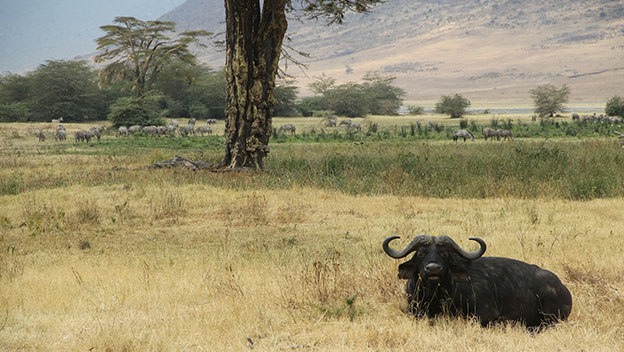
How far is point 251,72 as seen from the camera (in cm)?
1589

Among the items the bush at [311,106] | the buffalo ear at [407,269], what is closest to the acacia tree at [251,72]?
the buffalo ear at [407,269]

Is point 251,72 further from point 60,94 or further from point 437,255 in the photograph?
point 60,94

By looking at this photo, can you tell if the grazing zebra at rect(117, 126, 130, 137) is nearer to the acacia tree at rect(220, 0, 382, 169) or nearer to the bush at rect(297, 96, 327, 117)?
the acacia tree at rect(220, 0, 382, 169)

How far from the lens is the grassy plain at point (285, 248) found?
508 centimetres

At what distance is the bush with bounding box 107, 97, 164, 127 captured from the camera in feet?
128

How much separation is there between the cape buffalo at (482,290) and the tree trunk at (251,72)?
11.1 metres

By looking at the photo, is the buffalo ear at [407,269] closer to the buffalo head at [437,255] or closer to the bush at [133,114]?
the buffalo head at [437,255]

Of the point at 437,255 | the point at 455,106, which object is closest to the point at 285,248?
the point at 437,255

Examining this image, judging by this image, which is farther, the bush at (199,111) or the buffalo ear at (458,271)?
the bush at (199,111)

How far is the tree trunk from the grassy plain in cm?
119

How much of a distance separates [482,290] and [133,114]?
37.2m

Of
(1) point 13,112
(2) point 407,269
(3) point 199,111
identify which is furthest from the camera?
(3) point 199,111

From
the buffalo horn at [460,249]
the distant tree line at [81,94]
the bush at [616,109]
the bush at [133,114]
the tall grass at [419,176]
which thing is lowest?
the tall grass at [419,176]

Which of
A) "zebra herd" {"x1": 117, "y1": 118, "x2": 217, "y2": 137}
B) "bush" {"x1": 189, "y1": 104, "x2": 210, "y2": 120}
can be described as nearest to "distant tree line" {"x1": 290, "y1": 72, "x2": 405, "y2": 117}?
"bush" {"x1": 189, "y1": 104, "x2": 210, "y2": 120}
